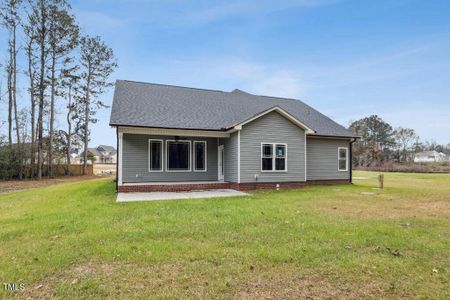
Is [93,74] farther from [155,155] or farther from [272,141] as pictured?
[272,141]

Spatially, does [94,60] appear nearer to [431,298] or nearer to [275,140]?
[275,140]

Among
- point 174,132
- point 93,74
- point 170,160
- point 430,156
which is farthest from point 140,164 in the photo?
point 430,156

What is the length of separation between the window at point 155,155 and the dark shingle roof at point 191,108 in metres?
1.28

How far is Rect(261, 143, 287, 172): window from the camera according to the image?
13969 mm

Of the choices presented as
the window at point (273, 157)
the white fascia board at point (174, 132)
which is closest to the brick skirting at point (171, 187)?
the window at point (273, 157)

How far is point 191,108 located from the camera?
16.0 meters

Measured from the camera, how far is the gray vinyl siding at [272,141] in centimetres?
1352

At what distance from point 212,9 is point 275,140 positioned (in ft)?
24.9

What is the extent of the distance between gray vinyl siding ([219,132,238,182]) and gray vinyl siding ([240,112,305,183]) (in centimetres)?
38

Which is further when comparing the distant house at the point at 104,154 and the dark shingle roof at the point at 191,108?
the distant house at the point at 104,154

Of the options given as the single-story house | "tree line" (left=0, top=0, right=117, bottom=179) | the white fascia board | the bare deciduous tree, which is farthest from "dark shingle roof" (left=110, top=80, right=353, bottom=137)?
the bare deciduous tree

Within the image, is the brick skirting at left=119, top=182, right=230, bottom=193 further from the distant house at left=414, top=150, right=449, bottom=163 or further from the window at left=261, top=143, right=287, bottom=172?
the distant house at left=414, top=150, right=449, bottom=163

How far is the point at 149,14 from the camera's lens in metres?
15.2

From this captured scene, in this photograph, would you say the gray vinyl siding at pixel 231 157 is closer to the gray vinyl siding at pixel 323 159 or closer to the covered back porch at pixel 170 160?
the covered back porch at pixel 170 160
